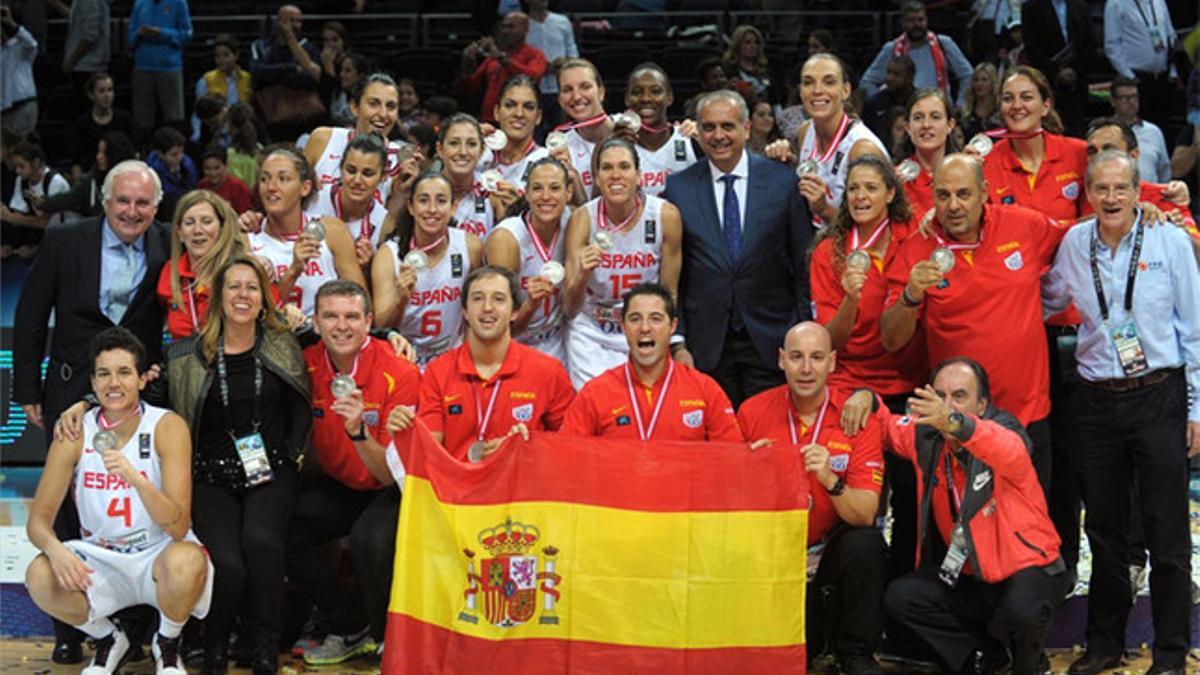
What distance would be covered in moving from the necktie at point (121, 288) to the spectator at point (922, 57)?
21.9 feet

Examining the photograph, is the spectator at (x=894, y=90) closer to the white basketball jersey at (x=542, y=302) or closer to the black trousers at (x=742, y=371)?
the black trousers at (x=742, y=371)

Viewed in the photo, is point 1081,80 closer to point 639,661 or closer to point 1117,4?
point 1117,4

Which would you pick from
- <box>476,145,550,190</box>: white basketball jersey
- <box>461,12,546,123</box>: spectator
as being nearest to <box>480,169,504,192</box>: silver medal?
<box>476,145,550,190</box>: white basketball jersey

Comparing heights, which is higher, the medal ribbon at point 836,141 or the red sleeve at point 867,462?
the medal ribbon at point 836,141

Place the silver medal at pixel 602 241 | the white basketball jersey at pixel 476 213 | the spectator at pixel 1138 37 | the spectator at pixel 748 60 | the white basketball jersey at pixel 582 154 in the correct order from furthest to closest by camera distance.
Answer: the spectator at pixel 1138 37 → the spectator at pixel 748 60 → the white basketball jersey at pixel 582 154 → the white basketball jersey at pixel 476 213 → the silver medal at pixel 602 241

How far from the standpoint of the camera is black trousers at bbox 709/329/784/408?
7.68 m

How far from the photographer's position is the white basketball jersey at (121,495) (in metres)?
6.54

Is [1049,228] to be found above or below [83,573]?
above

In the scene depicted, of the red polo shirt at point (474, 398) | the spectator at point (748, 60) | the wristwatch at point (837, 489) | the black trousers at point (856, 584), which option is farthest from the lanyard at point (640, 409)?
the spectator at point (748, 60)

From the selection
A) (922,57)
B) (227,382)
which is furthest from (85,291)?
(922,57)

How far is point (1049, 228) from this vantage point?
707 cm

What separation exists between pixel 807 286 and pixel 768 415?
37.8 inches

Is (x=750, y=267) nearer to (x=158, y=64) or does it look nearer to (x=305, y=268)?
(x=305, y=268)

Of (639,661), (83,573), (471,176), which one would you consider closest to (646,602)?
(639,661)
